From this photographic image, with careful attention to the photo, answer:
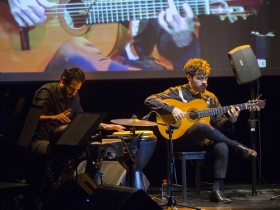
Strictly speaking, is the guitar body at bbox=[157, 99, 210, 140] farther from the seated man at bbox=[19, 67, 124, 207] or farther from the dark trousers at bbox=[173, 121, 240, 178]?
the seated man at bbox=[19, 67, 124, 207]

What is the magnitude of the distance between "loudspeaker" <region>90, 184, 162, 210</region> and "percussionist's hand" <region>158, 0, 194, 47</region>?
3159 millimetres

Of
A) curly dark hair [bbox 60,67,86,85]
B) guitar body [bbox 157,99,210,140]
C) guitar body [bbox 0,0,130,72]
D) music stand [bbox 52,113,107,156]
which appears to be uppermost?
guitar body [bbox 0,0,130,72]

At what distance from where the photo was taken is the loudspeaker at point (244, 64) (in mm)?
6195

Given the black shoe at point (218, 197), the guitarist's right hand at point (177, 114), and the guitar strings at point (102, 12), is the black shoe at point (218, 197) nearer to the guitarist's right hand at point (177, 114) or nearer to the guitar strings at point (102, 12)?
the guitarist's right hand at point (177, 114)

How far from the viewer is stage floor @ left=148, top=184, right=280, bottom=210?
5.60 meters

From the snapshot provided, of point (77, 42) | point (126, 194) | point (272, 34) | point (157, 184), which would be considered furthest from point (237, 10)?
point (126, 194)

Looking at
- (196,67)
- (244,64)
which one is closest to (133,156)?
(196,67)

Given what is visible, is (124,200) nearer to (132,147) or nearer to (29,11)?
(132,147)

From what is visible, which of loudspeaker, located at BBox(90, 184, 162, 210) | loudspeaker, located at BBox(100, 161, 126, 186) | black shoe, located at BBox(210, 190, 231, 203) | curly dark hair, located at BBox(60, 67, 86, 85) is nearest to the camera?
loudspeaker, located at BBox(90, 184, 162, 210)

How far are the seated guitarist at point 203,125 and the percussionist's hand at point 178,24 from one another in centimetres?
52

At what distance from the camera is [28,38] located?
6699 millimetres

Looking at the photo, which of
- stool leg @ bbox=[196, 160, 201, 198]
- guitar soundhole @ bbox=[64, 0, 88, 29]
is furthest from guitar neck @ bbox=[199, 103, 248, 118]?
guitar soundhole @ bbox=[64, 0, 88, 29]

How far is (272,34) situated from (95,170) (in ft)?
9.23

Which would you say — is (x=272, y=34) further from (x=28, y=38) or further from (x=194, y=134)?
(x=28, y=38)
